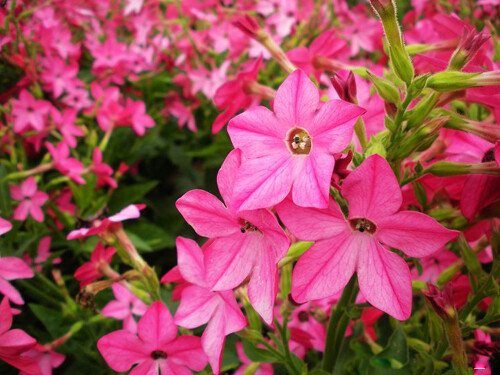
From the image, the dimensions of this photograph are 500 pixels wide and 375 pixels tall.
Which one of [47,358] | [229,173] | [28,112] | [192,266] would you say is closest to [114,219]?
[192,266]

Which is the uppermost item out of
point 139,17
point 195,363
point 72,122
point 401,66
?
point 139,17

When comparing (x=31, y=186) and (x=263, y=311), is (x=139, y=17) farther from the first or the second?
(x=263, y=311)

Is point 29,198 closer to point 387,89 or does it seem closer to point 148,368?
point 148,368

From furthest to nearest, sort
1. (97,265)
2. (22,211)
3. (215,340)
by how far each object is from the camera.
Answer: (22,211) < (97,265) < (215,340)

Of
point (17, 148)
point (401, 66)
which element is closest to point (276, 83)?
point (17, 148)

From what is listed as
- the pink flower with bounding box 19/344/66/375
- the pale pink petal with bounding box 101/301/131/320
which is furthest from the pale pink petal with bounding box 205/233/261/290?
the pink flower with bounding box 19/344/66/375

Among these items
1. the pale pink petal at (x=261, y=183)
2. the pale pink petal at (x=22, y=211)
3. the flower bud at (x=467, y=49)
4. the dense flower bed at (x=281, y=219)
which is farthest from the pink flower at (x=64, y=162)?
the flower bud at (x=467, y=49)
